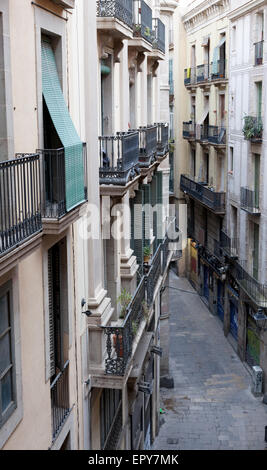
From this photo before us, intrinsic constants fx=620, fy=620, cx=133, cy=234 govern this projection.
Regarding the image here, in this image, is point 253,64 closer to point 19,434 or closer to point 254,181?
point 254,181

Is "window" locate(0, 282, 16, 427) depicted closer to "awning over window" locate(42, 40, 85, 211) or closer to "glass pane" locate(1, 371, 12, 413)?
"glass pane" locate(1, 371, 12, 413)

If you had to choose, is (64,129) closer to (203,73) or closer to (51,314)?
(51,314)

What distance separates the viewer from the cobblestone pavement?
2198cm

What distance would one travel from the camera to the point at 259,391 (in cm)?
2556

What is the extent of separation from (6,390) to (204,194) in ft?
97.6

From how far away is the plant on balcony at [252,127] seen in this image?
26156 mm

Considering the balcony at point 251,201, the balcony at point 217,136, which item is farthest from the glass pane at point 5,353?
the balcony at point 217,136

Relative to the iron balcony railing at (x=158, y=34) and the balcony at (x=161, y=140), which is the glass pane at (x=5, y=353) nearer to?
the balcony at (x=161, y=140)

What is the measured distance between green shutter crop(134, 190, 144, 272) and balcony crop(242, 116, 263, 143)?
1007 centimetres

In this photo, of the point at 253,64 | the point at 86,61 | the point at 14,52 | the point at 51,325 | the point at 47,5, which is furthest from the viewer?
the point at 253,64

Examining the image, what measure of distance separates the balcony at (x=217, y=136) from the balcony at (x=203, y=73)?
10.8 ft

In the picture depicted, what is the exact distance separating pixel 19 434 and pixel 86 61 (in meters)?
6.48

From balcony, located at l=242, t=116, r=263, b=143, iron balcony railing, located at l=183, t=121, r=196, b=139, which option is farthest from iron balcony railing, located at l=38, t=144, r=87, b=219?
iron balcony railing, located at l=183, t=121, r=196, b=139

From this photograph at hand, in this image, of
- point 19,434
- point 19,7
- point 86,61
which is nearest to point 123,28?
point 86,61
